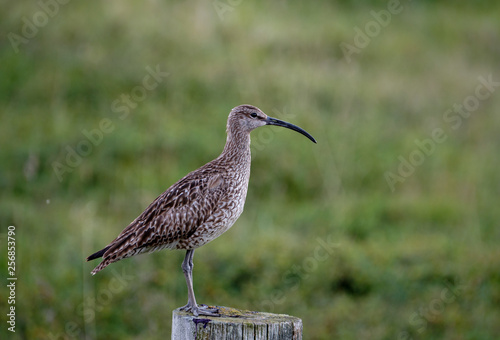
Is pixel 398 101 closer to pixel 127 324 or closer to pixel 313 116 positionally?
pixel 313 116

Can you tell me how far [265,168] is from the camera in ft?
35.3

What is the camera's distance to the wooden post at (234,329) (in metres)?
4.05

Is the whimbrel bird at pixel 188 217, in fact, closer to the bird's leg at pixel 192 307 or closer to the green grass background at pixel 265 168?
the bird's leg at pixel 192 307

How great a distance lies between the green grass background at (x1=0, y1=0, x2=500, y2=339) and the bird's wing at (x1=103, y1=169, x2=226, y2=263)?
8.90ft

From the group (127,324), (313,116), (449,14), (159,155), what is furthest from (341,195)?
(449,14)

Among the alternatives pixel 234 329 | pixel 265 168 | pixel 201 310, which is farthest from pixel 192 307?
pixel 265 168

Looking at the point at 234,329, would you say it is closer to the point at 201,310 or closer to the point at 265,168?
the point at 201,310

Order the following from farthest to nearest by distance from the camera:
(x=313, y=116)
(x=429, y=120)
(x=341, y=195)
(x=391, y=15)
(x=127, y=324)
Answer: (x=391, y=15), (x=429, y=120), (x=313, y=116), (x=341, y=195), (x=127, y=324)

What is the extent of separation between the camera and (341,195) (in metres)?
10.6

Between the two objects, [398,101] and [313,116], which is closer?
[313,116]

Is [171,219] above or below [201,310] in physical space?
above

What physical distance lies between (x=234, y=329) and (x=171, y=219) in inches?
50.1

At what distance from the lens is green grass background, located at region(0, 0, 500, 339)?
27.2ft

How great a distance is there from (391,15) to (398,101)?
4078 mm
